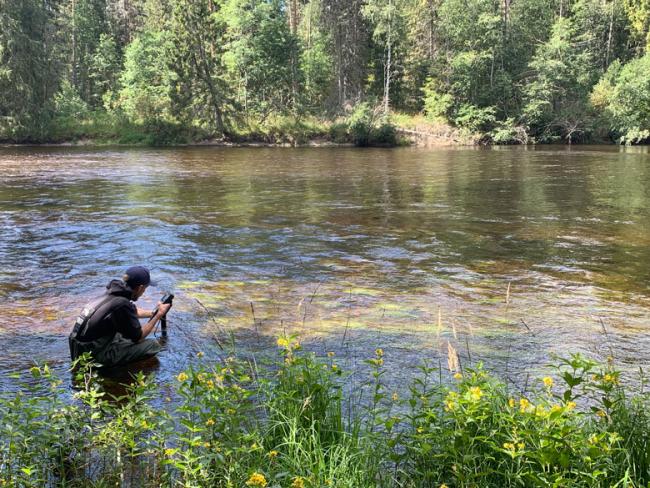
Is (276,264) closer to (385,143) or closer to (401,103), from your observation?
A: (385,143)

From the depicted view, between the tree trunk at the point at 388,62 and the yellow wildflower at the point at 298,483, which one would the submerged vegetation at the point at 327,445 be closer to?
the yellow wildflower at the point at 298,483

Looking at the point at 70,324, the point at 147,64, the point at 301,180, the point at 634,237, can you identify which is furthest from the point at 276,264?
the point at 147,64

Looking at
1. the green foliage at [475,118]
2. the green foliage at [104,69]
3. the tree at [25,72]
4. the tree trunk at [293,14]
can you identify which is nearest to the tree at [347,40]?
the tree trunk at [293,14]

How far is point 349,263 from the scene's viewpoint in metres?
11.2

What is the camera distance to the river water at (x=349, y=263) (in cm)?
716

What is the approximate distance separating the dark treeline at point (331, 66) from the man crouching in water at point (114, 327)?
4484 cm

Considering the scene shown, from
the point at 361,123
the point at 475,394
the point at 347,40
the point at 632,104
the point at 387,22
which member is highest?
the point at 387,22

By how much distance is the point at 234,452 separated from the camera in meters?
→ 3.70

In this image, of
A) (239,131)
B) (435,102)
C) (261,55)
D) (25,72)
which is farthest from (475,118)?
(25,72)

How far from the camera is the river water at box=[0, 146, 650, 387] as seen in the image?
716 cm

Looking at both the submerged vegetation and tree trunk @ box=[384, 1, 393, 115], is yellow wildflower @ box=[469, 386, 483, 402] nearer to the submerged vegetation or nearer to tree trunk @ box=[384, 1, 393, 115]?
the submerged vegetation

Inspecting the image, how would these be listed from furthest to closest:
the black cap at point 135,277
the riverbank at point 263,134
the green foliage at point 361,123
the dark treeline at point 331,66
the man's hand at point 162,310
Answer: the green foliage at point 361,123 → the riverbank at point 263,134 → the dark treeline at point 331,66 → the man's hand at point 162,310 → the black cap at point 135,277

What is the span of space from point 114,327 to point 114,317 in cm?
12

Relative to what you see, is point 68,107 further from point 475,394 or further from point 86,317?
point 475,394
